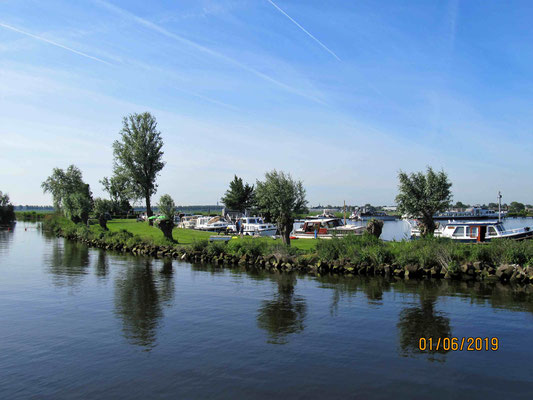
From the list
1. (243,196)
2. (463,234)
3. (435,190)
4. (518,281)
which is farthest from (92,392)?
(243,196)

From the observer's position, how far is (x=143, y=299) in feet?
68.1

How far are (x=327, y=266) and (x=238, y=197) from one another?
206 ft

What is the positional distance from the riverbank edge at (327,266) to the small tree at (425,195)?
880cm

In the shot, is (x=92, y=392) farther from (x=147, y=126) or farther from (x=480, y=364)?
(x=147, y=126)

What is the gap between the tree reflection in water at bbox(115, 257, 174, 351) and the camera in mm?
15062

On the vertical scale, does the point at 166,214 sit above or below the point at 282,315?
above

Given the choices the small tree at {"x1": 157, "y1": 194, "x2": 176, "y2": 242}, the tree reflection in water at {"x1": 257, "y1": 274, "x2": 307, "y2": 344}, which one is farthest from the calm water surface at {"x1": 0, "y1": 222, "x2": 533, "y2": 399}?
the small tree at {"x1": 157, "y1": 194, "x2": 176, "y2": 242}

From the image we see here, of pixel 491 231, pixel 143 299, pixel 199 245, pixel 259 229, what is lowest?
pixel 143 299

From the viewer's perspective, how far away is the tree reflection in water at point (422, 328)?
42.0 feet

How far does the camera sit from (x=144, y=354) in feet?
42.3

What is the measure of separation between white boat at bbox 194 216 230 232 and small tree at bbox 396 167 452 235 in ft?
111

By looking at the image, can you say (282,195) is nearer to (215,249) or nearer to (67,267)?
(215,249)

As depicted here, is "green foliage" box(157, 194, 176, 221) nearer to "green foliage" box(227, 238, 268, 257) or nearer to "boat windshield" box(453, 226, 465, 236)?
"green foliage" box(227, 238, 268, 257)

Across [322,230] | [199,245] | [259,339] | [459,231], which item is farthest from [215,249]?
[459,231]
